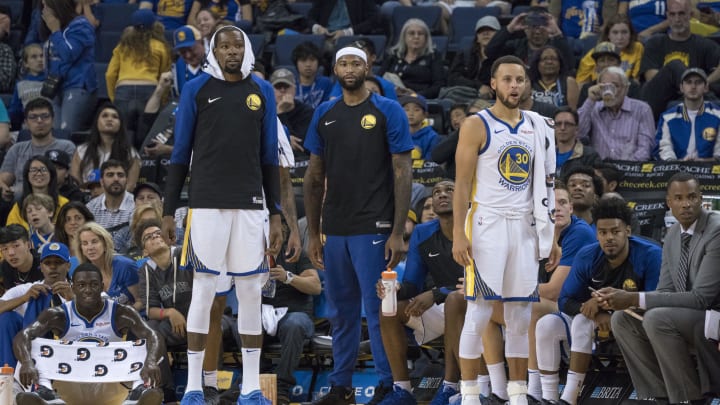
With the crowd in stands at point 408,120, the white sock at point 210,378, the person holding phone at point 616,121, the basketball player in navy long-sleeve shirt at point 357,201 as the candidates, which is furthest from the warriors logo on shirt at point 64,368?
the person holding phone at point 616,121

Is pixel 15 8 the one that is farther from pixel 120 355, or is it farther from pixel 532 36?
pixel 120 355

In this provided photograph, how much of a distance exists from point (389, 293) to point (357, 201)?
2.07ft

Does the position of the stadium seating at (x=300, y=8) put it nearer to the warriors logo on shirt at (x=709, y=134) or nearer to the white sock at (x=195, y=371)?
the warriors logo on shirt at (x=709, y=134)

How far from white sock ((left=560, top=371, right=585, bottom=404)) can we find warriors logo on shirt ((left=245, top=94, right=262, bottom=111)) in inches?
104

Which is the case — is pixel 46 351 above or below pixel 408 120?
below

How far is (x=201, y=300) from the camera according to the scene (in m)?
7.08

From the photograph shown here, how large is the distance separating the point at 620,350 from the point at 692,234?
3.04 ft

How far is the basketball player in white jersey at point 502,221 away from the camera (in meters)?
6.98

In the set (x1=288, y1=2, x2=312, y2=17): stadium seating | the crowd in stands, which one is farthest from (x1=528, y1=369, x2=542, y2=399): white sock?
(x1=288, y1=2, x2=312, y2=17): stadium seating

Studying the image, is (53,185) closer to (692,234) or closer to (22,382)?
(22,382)

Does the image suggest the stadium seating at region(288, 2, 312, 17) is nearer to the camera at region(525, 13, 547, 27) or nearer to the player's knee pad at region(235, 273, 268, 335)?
the camera at region(525, 13, 547, 27)

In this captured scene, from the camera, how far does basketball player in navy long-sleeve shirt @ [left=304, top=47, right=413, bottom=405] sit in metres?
7.69

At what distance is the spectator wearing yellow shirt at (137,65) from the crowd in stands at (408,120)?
21 millimetres

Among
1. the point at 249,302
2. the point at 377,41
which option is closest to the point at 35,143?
the point at 377,41
